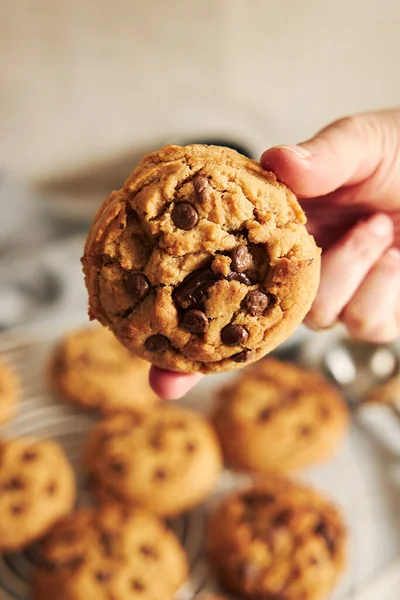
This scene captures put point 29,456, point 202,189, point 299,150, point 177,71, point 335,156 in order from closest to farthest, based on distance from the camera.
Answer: point 202,189
point 299,150
point 335,156
point 29,456
point 177,71

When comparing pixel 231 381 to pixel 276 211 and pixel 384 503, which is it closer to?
pixel 384 503

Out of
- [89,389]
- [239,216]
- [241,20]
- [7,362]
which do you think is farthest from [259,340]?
[241,20]

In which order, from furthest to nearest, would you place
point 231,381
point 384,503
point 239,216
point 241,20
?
point 241,20, point 231,381, point 384,503, point 239,216

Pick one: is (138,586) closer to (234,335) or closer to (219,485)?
(219,485)

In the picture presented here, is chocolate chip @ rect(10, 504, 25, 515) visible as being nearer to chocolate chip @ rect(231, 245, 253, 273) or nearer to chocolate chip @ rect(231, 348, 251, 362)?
chocolate chip @ rect(231, 348, 251, 362)

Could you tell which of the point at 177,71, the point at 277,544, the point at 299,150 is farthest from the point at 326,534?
the point at 177,71

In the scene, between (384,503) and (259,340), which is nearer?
(259,340)
